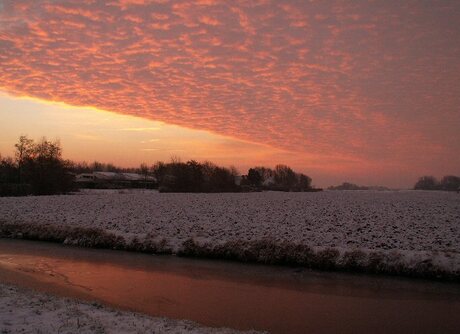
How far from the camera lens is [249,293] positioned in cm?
1414

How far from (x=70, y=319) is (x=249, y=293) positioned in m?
6.48

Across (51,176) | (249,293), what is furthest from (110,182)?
(249,293)

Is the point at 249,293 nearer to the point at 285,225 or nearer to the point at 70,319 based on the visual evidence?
the point at 70,319

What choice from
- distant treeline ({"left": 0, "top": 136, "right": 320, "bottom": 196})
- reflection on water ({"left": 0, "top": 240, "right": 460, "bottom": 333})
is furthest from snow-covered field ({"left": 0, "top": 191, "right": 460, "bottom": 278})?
distant treeline ({"left": 0, "top": 136, "right": 320, "bottom": 196})

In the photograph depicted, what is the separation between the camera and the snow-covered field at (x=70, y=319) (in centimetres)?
867

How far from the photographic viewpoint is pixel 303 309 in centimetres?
1228

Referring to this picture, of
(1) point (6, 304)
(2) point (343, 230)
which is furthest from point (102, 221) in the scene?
(1) point (6, 304)

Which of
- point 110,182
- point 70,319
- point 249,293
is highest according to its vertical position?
point 110,182

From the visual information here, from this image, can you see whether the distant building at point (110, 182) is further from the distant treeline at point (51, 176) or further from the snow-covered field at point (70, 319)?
the snow-covered field at point (70, 319)

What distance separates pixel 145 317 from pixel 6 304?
3.40 m

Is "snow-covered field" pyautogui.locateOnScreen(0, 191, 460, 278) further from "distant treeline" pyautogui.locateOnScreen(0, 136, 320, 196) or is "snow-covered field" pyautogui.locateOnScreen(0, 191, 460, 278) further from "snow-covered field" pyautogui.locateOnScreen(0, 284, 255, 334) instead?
"distant treeline" pyautogui.locateOnScreen(0, 136, 320, 196)

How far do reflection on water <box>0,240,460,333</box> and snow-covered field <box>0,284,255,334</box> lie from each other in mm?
1423

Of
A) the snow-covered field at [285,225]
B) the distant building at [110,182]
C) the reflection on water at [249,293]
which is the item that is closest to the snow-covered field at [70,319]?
the reflection on water at [249,293]

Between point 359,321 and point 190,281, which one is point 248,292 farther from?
point 359,321
